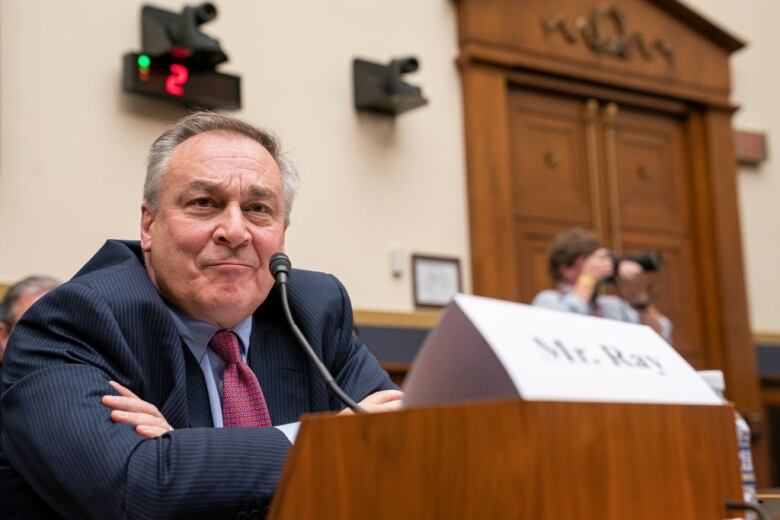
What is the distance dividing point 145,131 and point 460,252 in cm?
147

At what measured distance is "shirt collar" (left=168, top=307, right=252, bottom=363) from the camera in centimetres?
147

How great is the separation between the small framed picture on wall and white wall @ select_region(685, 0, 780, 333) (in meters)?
1.97

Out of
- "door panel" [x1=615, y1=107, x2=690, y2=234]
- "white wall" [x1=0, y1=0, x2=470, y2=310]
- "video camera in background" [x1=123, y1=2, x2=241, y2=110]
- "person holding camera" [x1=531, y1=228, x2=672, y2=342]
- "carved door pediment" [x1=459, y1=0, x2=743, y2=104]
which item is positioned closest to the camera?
"white wall" [x1=0, y1=0, x2=470, y2=310]

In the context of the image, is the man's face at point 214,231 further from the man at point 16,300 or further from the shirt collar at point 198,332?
the man at point 16,300

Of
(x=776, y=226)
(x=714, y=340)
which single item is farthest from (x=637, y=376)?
(x=776, y=226)

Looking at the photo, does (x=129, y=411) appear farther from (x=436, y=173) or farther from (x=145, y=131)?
(x=436, y=173)

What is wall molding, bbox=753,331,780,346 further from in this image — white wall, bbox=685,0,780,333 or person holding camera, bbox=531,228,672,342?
person holding camera, bbox=531,228,672,342

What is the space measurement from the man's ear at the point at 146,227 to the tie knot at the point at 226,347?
17 centimetres

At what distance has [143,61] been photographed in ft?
12.2

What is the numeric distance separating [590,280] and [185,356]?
9.45ft

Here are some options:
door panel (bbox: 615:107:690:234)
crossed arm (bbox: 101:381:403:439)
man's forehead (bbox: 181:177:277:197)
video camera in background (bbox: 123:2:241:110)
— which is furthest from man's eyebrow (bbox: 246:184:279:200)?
door panel (bbox: 615:107:690:234)

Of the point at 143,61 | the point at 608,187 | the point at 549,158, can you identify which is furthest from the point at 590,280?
the point at 143,61

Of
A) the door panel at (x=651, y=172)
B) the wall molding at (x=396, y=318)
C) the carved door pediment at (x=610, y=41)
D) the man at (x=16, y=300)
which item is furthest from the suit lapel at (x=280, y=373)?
the door panel at (x=651, y=172)

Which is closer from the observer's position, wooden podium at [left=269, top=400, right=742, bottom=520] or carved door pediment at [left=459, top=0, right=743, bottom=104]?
wooden podium at [left=269, top=400, right=742, bottom=520]
